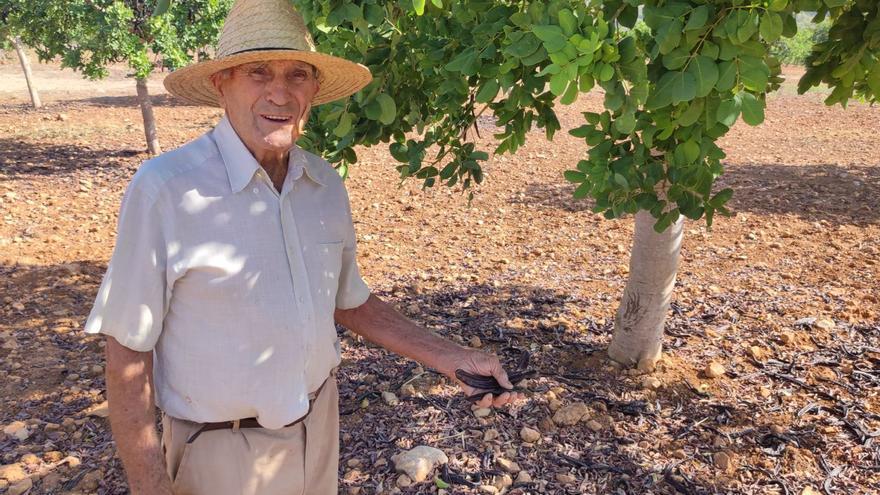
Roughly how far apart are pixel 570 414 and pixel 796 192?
5599 millimetres

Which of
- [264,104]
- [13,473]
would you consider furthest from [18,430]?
[264,104]

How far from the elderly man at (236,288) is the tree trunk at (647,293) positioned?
6.63 feet

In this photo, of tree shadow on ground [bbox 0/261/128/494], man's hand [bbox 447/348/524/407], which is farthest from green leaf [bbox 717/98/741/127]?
tree shadow on ground [bbox 0/261/128/494]

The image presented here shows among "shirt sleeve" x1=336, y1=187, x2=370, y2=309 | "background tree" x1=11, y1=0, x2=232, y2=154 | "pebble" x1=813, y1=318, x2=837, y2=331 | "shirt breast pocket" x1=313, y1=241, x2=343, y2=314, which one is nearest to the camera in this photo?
"shirt breast pocket" x1=313, y1=241, x2=343, y2=314

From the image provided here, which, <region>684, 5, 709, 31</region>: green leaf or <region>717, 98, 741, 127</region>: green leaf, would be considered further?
<region>717, 98, 741, 127</region>: green leaf

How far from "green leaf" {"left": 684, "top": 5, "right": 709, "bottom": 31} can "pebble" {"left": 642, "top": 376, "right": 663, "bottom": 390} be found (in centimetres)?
257

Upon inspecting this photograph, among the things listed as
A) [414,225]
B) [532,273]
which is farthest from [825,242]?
[414,225]

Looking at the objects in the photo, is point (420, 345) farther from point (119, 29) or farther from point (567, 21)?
point (119, 29)

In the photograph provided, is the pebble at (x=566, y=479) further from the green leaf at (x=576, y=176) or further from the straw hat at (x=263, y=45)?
the straw hat at (x=263, y=45)

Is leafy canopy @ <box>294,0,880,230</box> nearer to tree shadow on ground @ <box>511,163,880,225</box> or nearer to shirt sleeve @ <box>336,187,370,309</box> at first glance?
shirt sleeve @ <box>336,187,370,309</box>

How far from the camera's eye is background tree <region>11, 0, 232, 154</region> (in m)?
8.00

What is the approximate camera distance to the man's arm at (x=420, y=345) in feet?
6.51

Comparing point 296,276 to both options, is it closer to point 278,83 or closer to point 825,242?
point 278,83

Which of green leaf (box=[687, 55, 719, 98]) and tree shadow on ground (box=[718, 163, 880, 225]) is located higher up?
green leaf (box=[687, 55, 719, 98])
